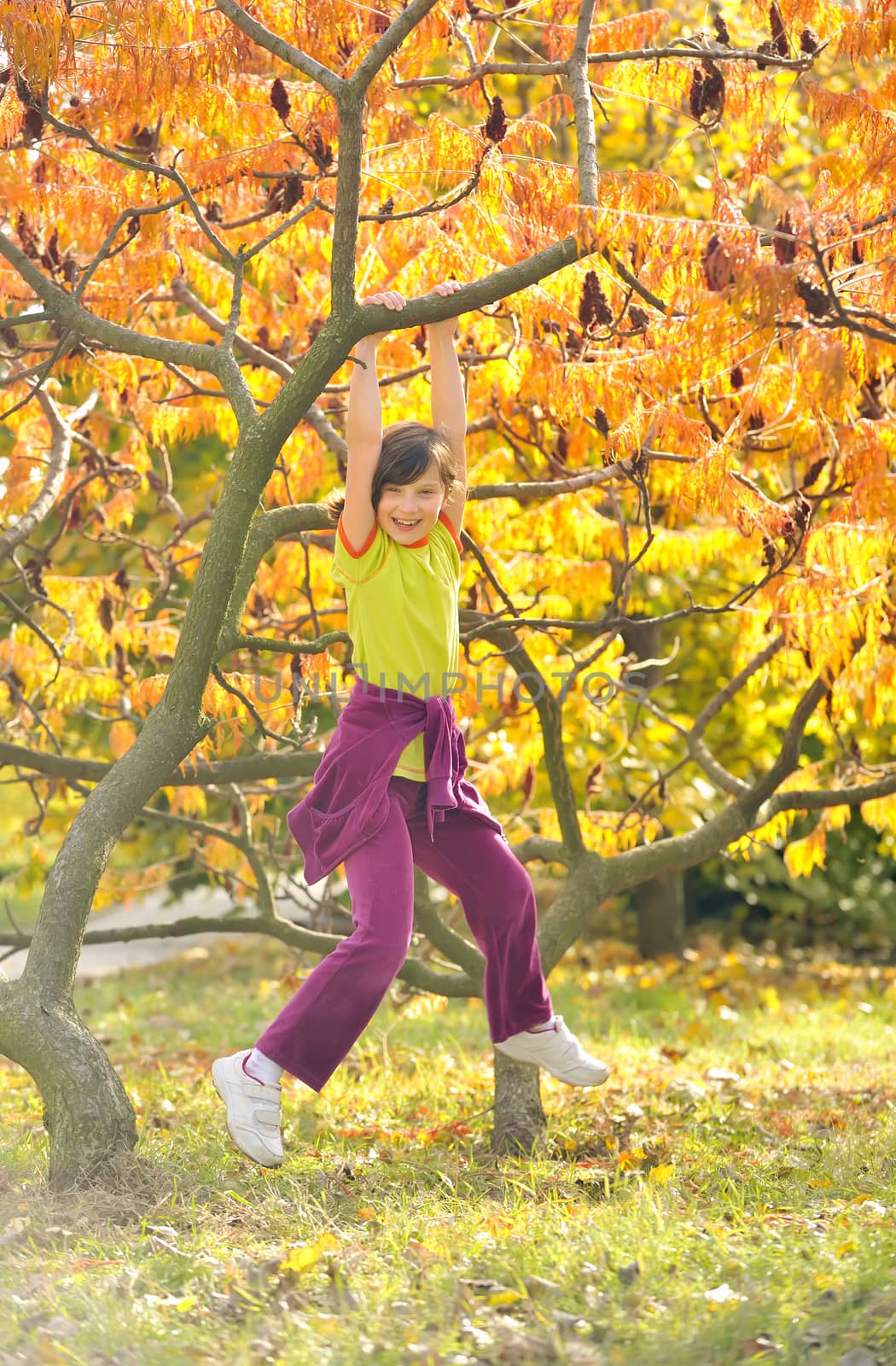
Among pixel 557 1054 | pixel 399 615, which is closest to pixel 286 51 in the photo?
pixel 399 615

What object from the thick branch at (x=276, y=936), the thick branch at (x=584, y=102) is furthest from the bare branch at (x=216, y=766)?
the thick branch at (x=584, y=102)

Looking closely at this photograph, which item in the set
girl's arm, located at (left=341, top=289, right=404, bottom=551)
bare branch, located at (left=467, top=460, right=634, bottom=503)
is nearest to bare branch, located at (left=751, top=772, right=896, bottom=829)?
bare branch, located at (left=467, top=460, right=634, bottom=503)

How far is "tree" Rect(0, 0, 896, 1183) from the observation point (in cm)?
348

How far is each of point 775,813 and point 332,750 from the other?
6.82 feet

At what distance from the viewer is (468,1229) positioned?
3.07 metres

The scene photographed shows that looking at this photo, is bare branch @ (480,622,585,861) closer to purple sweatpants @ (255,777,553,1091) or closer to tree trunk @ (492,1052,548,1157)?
tree trunk @ (492,1052,548,1157)

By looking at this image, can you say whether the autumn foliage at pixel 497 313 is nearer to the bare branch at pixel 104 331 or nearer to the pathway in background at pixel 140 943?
the bare branch at pixel 104 331

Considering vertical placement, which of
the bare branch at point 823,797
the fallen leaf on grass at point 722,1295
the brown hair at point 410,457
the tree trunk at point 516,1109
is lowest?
the tree trunk at point 516,1109

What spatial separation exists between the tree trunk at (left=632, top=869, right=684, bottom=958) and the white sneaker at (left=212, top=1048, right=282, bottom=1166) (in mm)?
6814

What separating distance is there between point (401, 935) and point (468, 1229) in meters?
0.68

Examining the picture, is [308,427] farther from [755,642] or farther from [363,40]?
[755,642]

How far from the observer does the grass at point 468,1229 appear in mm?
2445

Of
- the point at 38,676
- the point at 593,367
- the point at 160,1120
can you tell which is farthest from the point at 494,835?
the point at 38,676

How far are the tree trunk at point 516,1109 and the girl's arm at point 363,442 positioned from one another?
1754 millimetres
